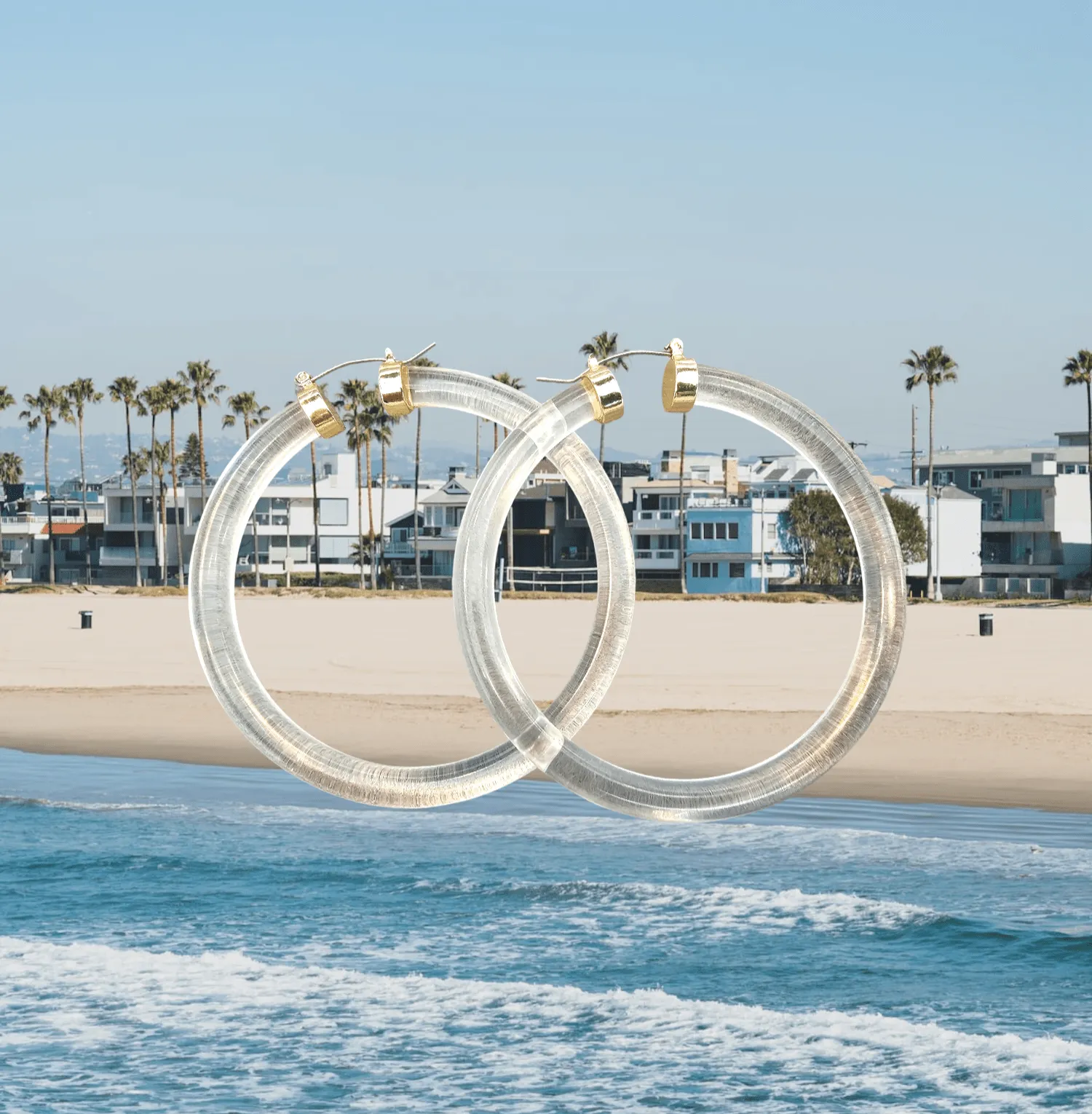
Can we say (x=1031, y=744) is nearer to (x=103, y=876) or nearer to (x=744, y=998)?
(x=744, y=998)

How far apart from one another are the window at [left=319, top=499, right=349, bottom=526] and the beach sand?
5620 cm

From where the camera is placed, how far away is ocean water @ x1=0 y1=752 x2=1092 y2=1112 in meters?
12.1

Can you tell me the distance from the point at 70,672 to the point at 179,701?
24.4 ft

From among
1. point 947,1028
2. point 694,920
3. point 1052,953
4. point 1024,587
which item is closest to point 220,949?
point 694,920

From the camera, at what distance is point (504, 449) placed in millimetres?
8141

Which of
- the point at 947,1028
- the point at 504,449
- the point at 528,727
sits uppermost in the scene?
the point at 504,449

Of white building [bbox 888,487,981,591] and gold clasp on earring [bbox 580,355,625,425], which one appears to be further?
white building [bbox 888,487,981,591]

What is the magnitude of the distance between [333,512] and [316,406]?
107 m

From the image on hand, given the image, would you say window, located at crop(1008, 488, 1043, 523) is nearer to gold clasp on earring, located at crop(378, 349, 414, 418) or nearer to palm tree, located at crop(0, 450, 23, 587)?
palm tree, located at crop(0, 450, 23, 587)

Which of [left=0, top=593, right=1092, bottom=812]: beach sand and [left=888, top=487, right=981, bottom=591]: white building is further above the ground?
[left=888, top=487, right=981, bottom=591]: white building

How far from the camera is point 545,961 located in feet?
48.3

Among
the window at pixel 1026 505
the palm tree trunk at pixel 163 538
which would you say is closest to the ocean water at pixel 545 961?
the window at pixel 1026 505

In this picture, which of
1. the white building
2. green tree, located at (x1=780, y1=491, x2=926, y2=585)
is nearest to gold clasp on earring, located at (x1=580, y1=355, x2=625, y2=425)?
green tree, located at (x1=780, y1=491, x2=926, y2=585)

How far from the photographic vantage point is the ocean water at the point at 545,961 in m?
12.1
